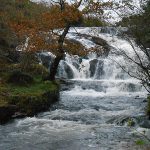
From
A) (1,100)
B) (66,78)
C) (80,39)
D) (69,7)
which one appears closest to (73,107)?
(1,100)

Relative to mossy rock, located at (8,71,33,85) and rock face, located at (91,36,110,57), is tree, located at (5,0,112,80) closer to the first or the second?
mossy rock, located at (8,71,33,85)

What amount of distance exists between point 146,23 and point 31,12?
2449 cm

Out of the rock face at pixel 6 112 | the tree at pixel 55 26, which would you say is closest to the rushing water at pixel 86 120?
the rock face at pixel 6 112

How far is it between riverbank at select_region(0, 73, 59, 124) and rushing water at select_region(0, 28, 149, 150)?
45 cm

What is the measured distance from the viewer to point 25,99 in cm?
1820

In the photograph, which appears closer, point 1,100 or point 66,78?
point 1,100

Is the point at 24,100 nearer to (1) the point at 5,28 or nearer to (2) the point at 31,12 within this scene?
(1) the point at 5,28

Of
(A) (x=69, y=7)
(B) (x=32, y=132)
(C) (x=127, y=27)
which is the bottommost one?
(B) (x=32, y=132)

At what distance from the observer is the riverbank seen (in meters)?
17.2

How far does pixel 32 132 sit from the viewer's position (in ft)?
49.9

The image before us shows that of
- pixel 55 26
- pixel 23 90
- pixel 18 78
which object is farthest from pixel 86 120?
pixel 55 26

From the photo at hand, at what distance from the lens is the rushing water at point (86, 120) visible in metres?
13.8

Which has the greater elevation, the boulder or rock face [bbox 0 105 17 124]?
the boulder

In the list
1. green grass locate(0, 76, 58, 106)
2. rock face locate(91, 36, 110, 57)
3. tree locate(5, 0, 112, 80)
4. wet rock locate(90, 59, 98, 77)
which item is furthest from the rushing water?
tree locate(5, 0, 112, 80)
